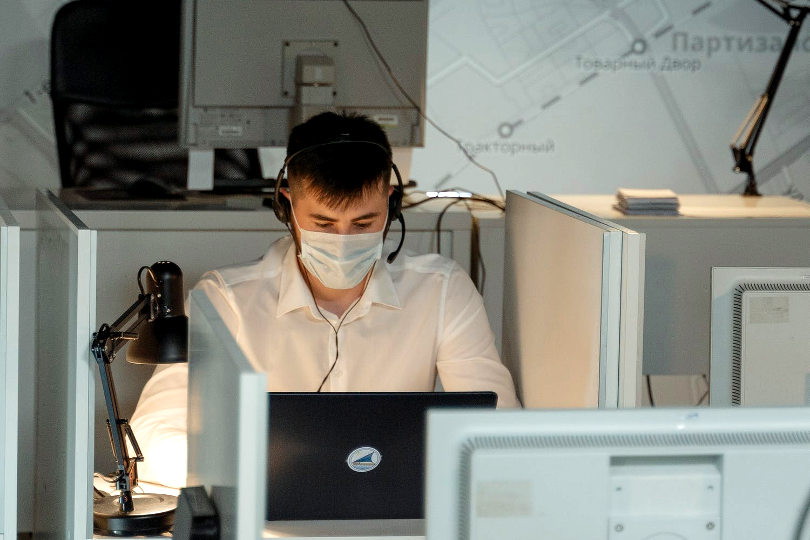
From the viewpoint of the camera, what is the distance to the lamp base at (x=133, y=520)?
151 cm

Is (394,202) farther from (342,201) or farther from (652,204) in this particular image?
(652,204)

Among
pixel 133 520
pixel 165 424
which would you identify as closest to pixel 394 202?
pixel 165 424

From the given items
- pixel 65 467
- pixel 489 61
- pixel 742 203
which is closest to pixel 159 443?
pixel 65 467

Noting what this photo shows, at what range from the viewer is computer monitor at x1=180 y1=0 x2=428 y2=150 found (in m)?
2.58

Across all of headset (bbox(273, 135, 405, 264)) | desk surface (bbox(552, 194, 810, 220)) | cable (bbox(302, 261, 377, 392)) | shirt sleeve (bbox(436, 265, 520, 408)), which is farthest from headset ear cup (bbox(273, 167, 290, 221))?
desk surface (bbox(552, 194, 810, 220))

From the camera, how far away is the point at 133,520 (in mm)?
1511

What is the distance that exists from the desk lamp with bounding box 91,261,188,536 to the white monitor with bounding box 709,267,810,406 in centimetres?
80

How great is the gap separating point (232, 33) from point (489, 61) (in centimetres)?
193

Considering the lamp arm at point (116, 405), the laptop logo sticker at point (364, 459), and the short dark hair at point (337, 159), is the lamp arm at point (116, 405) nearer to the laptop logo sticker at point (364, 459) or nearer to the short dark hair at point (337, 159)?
the laptop logo sticker at point (364, 459)

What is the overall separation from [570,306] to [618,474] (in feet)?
2.55

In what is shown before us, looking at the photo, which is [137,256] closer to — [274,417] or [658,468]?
[274,417]

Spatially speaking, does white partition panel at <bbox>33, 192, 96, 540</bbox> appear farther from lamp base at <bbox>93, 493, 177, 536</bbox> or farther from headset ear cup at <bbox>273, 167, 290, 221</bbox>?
headset ear cup at <bbox>273, 167, 290, 221</bbox>

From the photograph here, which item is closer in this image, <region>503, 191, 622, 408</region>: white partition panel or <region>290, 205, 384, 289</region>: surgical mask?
<region>503, 191, 622, 408</region>: white partition panel

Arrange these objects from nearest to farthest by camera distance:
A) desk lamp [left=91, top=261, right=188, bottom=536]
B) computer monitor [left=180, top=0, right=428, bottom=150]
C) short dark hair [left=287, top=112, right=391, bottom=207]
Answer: desk lamp [left=91, top=261, right=188, bottom=536], short dark hair [left=287, top=112, right=391, bottom=207], computer monitor [left=180, top=0, right=428, bottom=150]
